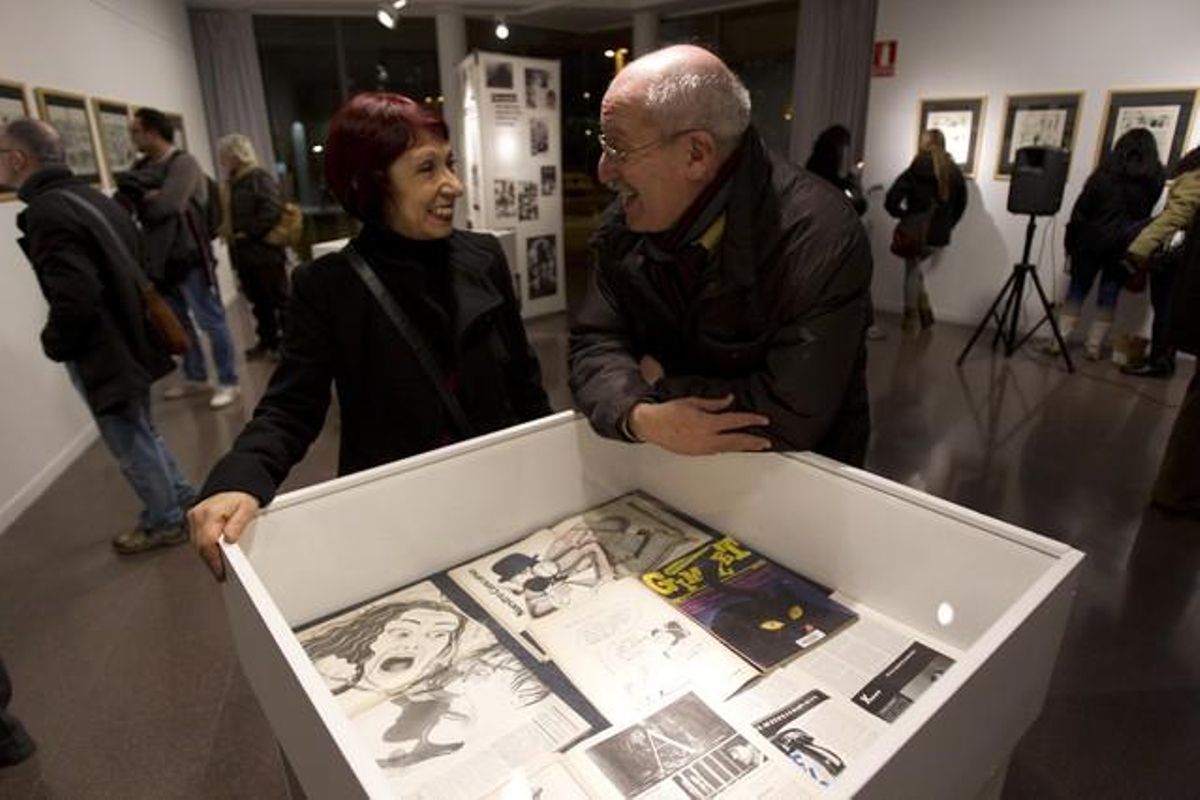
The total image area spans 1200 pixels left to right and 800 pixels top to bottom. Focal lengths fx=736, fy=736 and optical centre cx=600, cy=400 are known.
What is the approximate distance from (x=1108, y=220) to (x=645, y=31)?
536cm

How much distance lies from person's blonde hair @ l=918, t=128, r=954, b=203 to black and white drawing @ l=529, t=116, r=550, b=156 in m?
2.96

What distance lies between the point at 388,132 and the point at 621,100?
420 millimetres

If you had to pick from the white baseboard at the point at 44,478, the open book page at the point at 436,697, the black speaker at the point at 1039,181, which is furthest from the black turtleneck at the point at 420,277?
the black speaker at the point at 1039,181

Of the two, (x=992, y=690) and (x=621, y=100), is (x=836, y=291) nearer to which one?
(x=621, y=100)

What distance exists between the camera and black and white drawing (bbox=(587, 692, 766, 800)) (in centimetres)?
80

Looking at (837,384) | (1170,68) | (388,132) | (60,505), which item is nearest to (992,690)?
(837,384)

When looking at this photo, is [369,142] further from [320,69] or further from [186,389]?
[320,69]

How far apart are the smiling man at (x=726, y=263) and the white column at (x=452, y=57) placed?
6988 millimetres

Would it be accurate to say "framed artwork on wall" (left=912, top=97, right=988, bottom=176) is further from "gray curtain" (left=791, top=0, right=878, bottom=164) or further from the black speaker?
the black speaker

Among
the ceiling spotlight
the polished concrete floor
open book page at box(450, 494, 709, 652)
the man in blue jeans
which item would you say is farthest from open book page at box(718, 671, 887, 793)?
the ceiling spotlight

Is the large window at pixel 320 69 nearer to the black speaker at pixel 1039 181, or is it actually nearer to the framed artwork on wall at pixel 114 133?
the framed artwork on wall at pixel 114 133

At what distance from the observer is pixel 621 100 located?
3.50ft

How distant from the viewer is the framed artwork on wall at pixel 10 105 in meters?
3.46

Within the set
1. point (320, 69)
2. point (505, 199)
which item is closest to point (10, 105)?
point (505, 199)
